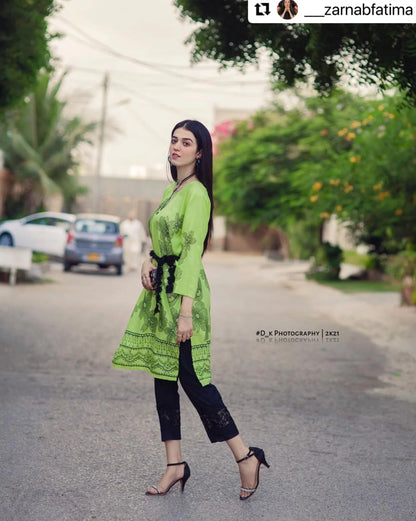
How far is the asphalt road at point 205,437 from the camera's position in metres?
4.17

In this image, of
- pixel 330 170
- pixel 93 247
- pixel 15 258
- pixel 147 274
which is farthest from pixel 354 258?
pixel 147 274

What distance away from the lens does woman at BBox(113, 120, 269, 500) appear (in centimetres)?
419

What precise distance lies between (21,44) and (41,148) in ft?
72.6

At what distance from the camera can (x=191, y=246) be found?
13.7ft

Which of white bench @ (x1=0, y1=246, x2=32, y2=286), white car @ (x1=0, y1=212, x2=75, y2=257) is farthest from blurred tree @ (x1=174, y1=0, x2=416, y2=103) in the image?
white car @ (x1=0, y1=212, x2=75, y2=257)

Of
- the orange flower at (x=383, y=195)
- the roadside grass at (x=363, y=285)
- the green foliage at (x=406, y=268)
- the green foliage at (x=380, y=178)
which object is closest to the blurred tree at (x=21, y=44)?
→ the green foliage at (x=380, y=178)

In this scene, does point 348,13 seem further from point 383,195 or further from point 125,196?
point 125,196

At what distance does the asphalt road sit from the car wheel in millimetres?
13909

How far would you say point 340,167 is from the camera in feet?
54.3

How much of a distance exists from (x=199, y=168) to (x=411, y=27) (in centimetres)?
285

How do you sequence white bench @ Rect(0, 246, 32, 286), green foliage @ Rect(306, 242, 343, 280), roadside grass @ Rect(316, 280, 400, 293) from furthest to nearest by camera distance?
green foliage @ Rect(306, 242, 343, 280)
roadside grass @ Rect(316, 280, 400, 293)
white bench @ Rect(0, 246, 32, 286)

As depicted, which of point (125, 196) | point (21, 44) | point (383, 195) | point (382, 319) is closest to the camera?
point (21, 44)

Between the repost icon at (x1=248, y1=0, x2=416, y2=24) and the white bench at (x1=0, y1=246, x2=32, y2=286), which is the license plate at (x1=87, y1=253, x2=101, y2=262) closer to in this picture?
the white bench at (x1=0, y1=246, x2=32, y2=286)

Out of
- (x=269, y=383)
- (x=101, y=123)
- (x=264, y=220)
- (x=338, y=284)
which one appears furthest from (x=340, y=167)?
(x=101, y=123)
